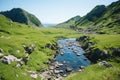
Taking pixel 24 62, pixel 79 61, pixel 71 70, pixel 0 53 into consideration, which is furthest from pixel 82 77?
pixel 79 61

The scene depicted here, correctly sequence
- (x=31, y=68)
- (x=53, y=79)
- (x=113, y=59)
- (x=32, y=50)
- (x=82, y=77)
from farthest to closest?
(x=32, y=50), (x=113, y=59), (x=31, y=68), (x=53, y=79), (x=82, y=77)

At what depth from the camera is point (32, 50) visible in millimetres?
120312

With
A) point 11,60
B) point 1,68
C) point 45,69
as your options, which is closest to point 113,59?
point 45,69

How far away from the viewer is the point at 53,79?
89438 millimetres

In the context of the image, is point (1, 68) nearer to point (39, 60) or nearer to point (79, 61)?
point (39, 60)

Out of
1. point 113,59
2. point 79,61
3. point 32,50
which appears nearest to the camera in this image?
point 113,59

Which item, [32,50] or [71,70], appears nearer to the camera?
[71,70]

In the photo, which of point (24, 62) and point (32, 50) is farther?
point (32, 50)

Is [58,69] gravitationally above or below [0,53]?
below

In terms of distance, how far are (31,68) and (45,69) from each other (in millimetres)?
9550

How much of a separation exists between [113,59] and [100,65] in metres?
21.0

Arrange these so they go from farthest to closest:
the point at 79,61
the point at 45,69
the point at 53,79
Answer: the point at 79,61, the point at 45,69, the point at 53,79

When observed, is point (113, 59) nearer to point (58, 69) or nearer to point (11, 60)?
point (58, 69)

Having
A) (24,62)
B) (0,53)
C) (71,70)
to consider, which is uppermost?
(0,53)
